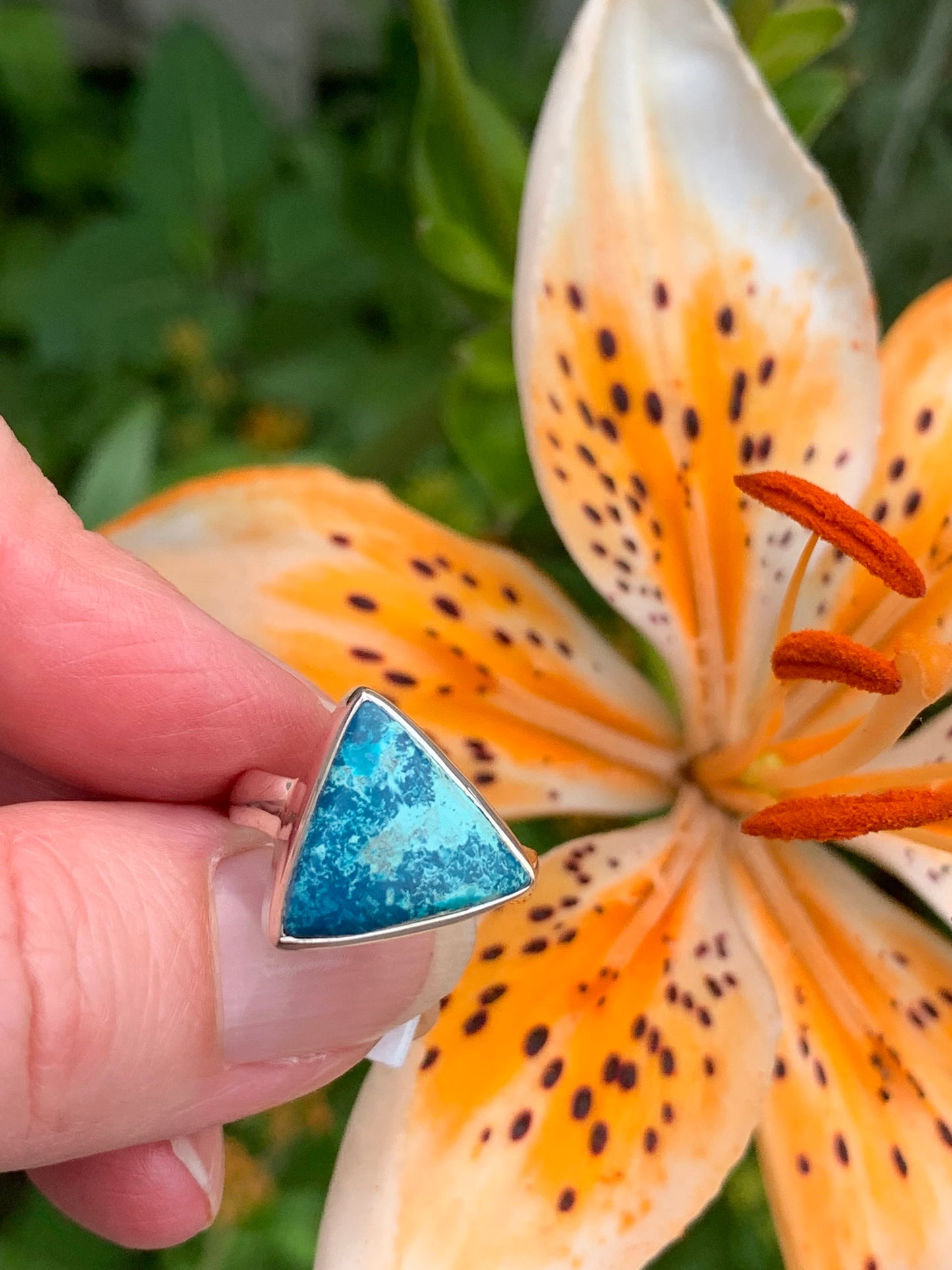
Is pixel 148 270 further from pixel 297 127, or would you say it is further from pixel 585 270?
pixel 585 270

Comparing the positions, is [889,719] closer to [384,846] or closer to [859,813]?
[859,813]

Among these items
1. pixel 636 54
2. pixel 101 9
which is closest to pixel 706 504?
pixel 636 54

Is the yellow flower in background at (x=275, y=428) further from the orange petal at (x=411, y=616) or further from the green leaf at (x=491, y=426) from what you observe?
the orange petal at (x=411, y=616)

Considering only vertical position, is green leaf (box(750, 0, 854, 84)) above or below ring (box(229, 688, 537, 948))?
above

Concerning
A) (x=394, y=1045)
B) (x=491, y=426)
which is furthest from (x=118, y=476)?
(x=394, y=1045)

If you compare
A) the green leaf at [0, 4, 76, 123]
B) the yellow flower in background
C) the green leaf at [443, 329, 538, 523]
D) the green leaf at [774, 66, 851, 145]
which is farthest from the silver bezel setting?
the green leaf at [0, 4, 76, 123]

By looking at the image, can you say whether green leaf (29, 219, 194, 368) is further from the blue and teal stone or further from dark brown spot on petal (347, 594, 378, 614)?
the blue and teal stone
